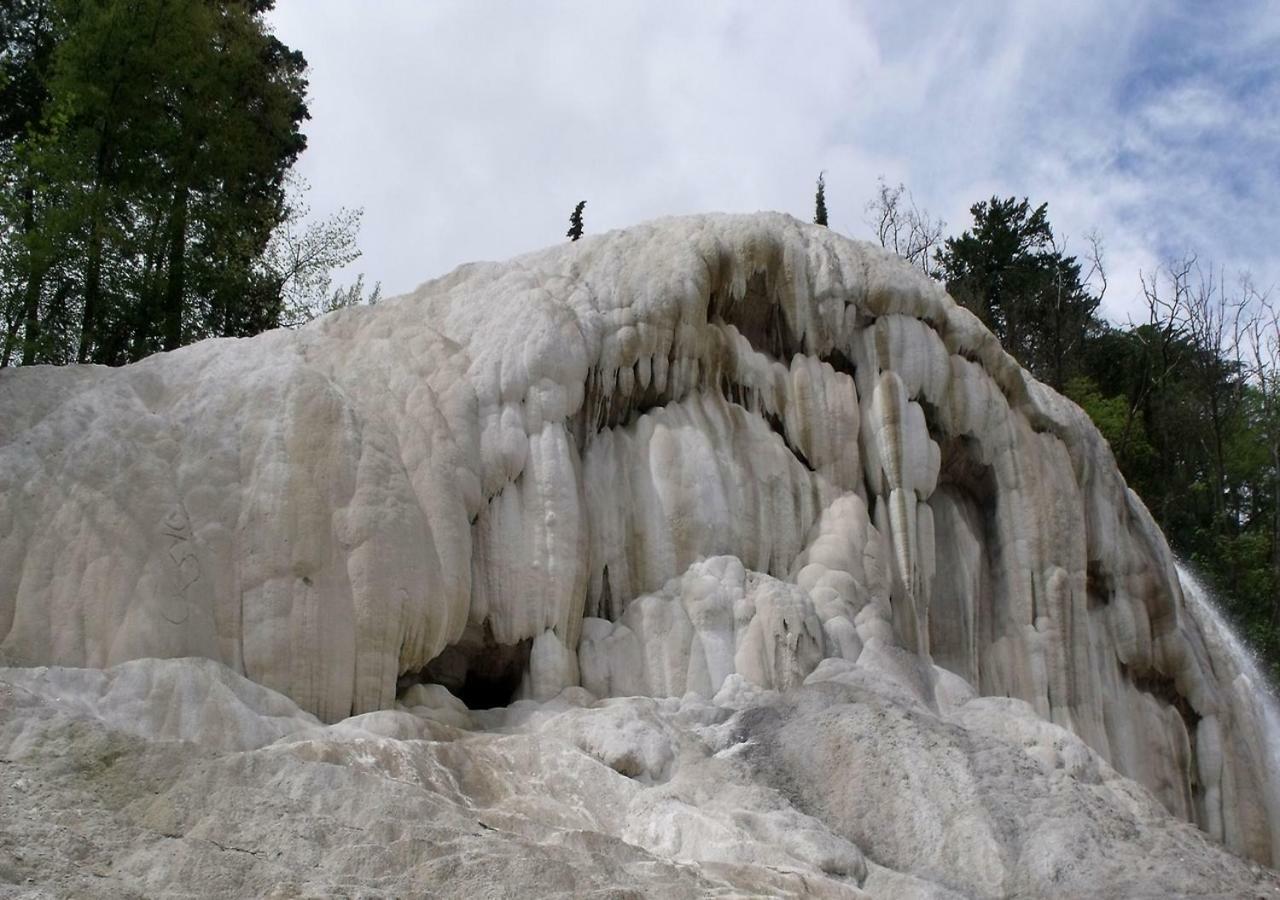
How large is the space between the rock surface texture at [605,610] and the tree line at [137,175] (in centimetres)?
526

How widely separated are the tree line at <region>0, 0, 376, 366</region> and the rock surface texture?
5261 millimetres

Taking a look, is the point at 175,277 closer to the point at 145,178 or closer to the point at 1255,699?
the point at 145,178

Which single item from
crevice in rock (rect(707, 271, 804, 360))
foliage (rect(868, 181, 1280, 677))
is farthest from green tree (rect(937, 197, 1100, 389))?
crevice in rock (rect(707, 271, 804, 360))

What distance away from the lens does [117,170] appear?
18422mm

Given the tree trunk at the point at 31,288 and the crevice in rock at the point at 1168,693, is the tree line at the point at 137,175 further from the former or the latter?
the crevice in rock at the point at 1168,693

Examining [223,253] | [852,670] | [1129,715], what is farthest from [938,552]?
[223,253]

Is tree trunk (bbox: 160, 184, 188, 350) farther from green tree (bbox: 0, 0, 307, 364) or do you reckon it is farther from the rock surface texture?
the rock surface texture

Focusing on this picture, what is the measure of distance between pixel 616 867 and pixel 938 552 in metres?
9.69

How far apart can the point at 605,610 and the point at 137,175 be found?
9327 millimetres

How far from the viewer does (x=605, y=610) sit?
1385cm

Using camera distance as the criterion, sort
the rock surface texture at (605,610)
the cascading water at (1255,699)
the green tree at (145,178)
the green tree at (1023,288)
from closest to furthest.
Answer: the rock surface texture at (605,610) → the green tree at (145,178) → the cascading water at (1255,699) → the green tree at (1023,288)

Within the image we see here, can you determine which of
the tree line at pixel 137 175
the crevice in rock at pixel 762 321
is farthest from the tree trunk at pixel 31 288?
the crevice in rock at pixel 762 321

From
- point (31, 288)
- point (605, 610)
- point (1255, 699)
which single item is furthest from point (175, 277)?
point (1255, 699)

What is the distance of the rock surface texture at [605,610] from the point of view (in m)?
8.27
